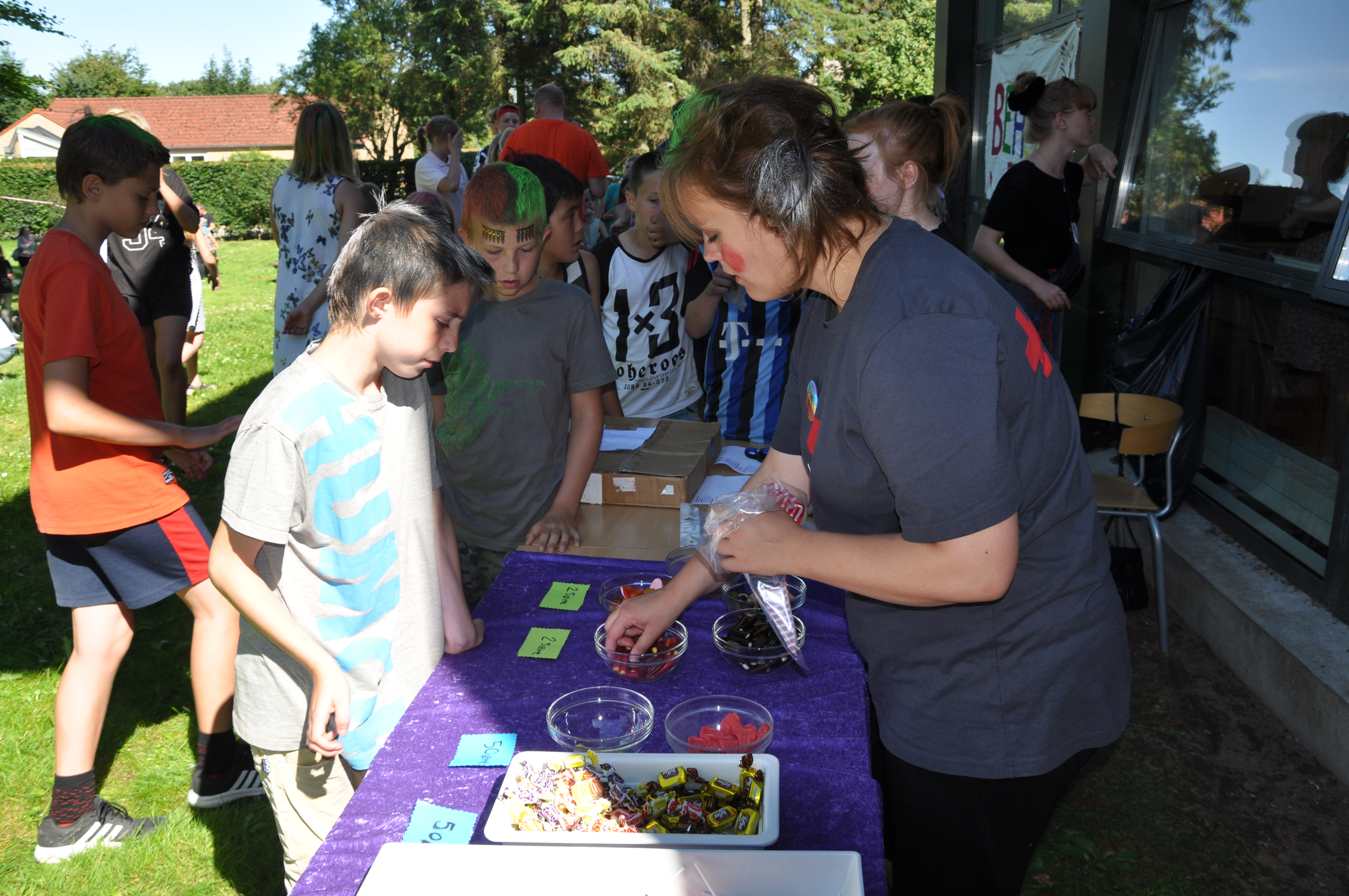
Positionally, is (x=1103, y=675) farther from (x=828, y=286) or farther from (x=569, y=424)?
(x=569, y=424)

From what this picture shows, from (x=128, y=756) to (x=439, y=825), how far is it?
7.99 ft

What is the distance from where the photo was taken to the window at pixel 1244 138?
3357 millimetres

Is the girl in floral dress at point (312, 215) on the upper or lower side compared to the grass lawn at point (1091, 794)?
upper

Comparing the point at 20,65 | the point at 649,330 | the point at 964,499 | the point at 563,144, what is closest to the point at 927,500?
the point at 964,499

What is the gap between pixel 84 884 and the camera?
8.39 ft

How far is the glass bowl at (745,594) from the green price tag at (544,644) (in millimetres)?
338

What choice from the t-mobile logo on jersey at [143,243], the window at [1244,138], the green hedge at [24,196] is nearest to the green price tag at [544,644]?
the window at [1244,138]

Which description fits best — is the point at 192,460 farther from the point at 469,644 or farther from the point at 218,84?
the point at 218,84

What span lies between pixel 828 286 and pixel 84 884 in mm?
2660

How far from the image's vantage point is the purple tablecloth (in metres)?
1.32

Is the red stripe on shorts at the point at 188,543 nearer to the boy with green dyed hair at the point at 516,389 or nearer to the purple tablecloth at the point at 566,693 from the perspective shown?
the boy with green dyed hair at the point at 516,389

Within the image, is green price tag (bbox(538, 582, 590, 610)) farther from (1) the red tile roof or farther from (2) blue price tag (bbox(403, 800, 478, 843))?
(1) the red tile roof

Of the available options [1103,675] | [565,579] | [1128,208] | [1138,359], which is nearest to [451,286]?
[565,579]

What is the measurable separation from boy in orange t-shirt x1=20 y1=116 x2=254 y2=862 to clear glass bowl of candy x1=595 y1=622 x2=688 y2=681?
121cm
